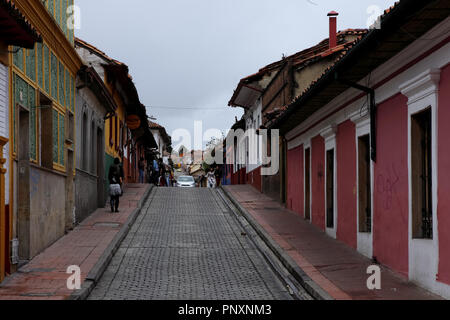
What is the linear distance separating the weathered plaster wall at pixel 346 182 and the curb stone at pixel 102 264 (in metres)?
4.96

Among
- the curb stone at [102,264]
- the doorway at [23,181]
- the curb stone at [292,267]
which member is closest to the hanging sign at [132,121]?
the curb stone at [102,264]

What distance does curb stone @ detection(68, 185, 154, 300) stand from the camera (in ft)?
31.1

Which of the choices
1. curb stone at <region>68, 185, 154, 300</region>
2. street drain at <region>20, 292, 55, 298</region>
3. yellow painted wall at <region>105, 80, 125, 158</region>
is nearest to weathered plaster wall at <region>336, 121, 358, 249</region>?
curb stone at <region>68, 185, 154, 300</region>

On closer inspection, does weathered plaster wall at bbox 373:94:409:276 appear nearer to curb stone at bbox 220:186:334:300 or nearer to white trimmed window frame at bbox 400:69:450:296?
white trimmed window frame at bbox 400:69:450:296

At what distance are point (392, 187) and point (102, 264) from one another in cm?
516

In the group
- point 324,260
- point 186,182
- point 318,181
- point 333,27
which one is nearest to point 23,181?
point 324,260

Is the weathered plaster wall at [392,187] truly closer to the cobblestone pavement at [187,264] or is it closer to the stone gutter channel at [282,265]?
the stone gutter channel at [282,265]

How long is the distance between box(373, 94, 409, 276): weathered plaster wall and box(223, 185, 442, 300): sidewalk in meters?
0.37

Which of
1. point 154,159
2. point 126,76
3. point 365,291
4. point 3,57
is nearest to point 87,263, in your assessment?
point 3,57

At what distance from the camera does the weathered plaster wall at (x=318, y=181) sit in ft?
56.7

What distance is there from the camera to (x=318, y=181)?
17844 millimetres

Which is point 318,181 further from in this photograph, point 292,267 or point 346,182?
point 292,267

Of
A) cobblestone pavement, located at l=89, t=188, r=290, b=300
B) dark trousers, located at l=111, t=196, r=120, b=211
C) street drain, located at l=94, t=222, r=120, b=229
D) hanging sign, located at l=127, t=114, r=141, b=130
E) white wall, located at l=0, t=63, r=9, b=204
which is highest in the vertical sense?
hanging sign, located at l=127, t=114, r=141, b=130
